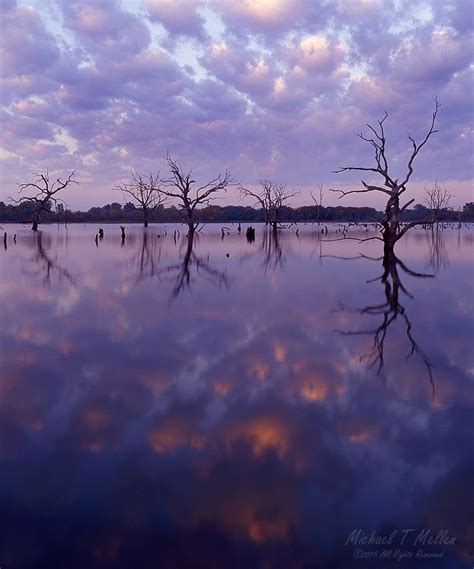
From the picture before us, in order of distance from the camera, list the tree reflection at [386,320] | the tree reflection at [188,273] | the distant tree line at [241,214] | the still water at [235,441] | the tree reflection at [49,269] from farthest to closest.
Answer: the distant tree line at [241,214]
the tree reflection at [49,269]
the tree reflection at [188,273]
the tree reflection at [386,320]
the still water at [235,441]

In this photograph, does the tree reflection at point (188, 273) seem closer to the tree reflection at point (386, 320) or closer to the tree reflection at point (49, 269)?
the tree reflection at point (49, 269)

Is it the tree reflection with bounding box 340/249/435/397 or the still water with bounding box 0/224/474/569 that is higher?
the tree reflection with bounding box 340/249/435/397

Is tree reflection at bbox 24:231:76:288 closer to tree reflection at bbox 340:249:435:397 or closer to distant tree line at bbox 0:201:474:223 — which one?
tree reflection at bbox 340:249:435:397

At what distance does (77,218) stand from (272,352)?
161159 mm

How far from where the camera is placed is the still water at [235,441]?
12.0 feet

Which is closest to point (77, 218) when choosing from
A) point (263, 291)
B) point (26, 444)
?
point (263, 291)

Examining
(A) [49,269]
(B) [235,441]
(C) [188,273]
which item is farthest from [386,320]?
(A) [49,269]

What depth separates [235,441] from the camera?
5.21 metres

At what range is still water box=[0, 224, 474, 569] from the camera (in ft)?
12.0

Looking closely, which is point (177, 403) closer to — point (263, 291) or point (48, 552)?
point (48, 552)

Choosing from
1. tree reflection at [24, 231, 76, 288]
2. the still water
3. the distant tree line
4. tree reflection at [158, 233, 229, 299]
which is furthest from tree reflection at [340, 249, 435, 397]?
the distant tree line

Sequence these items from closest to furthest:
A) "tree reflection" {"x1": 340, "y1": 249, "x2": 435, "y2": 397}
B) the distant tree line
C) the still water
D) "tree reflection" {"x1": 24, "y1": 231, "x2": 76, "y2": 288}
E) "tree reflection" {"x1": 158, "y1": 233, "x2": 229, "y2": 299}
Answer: the still water → "tree reflection" {"x1": 340, "y1": 249, "x2": 435, "y2": 397} → "tree reflection" {"x1": 158, "y1": 233, "x2": 229, "y2": 299} → "tree reflection" {"x1": 24, "y1": 231, "x2": 76, "y2": 288} → the distant tree line

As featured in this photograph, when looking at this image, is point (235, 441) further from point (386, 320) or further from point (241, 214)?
point (241, 214)

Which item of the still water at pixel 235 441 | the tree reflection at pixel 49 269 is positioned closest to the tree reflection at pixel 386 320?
the still water at pixel 235 441
